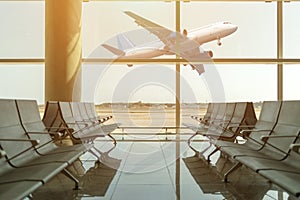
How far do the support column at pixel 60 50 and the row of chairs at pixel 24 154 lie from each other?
3415mm

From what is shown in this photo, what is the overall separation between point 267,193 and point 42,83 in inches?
240

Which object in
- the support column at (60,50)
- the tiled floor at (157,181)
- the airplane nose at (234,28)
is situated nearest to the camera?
the tiled floor at (157,181)

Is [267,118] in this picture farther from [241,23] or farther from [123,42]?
[123,42]

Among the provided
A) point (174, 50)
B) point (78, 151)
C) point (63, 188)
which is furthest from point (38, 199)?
point (174, 50)

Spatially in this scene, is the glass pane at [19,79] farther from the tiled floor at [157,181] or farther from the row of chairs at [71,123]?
the tiled floor at [157,181]

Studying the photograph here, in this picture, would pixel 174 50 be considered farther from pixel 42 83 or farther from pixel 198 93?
pixel 42 83

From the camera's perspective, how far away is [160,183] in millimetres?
3037

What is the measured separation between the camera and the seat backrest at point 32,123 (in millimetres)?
2920

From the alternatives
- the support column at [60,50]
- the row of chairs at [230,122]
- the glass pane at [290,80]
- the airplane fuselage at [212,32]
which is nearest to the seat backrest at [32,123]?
the row of chairs at [230,122]

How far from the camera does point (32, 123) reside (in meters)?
3.15

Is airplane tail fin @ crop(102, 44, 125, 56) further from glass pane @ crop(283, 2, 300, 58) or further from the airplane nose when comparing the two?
glass pane @ crop(283, 2, 300, 58)

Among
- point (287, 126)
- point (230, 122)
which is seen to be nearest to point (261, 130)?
point (287, 126)

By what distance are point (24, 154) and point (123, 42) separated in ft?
22.2

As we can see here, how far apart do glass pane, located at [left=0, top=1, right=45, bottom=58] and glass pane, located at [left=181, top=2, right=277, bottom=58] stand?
3.16 metres
